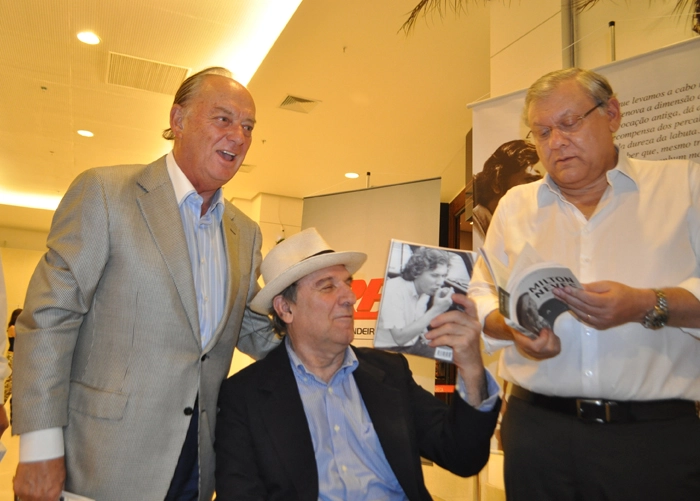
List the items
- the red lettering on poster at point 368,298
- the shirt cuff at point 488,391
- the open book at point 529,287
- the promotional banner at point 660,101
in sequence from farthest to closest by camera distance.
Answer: the red lettering on poster at point 368,298
the promotional banner at point 660,101
the shirt cuff at point 488,391
the open book at point 529,287

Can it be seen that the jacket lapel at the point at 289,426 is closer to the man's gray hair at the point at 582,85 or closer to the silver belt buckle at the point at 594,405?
the silver belt buckle at the point at 594,405

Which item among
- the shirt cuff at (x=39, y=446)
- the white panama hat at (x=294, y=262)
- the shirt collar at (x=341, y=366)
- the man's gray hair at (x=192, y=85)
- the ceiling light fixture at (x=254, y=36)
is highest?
the ceiling light fixture at (x=254, y=36)

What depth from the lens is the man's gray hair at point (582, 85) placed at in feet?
5.99

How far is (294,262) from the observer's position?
2.23 m

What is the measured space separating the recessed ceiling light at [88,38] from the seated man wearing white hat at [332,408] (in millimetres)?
4220

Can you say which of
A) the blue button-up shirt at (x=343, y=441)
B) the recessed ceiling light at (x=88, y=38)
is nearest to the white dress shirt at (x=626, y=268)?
the blue button-up shirt at (x=343, y=441)

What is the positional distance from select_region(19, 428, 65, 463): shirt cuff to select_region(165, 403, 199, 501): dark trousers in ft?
1.23

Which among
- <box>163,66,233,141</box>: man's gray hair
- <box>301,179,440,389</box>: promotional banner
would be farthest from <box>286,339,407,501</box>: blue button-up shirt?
<box>301,179,440,389</box>: promotional banner

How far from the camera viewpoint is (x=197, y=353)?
6.23ft

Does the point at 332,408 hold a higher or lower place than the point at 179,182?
lower

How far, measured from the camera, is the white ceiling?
493cm

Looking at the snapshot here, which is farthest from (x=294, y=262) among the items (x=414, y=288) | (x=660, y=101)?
(x=660, y=101)

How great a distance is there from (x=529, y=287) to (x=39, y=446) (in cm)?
144

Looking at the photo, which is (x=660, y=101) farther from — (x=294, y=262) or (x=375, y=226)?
(x=375, y=226)
